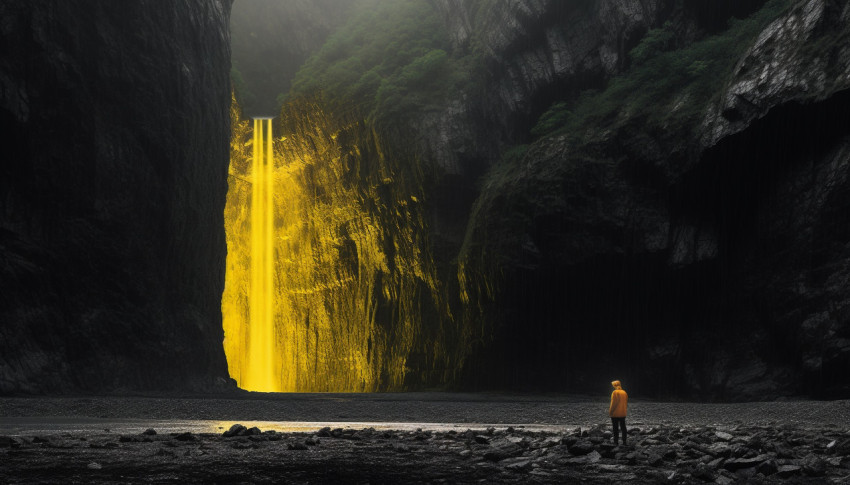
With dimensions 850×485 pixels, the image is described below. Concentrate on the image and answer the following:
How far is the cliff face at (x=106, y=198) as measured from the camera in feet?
84.5

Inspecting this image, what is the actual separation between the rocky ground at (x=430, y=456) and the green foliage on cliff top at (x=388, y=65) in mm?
32269

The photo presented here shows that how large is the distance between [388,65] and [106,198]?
2422cm

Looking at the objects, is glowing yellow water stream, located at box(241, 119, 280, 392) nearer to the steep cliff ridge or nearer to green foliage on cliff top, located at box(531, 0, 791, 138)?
the steep cliff ridge

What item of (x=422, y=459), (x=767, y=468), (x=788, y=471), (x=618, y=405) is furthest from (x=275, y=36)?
(x=788, y=471)

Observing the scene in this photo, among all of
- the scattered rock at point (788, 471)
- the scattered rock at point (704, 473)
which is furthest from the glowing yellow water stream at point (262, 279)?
the scattered rock at point (788, 471)

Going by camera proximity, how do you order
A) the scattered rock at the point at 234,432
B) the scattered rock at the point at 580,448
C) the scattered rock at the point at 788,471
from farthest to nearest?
1. the scattered rock at the point at 234,432
2. the scattered rock at the point at 580,448
3. the scattered rock at the point at 788,471

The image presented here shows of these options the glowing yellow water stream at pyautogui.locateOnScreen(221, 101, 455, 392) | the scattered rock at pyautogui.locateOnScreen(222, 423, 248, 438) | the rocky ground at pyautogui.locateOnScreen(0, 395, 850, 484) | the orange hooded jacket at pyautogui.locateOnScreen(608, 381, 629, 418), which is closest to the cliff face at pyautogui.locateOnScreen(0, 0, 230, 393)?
the glowing yellow water stream at pyautogui.locateOnScreen(221, 101, 455, 392)

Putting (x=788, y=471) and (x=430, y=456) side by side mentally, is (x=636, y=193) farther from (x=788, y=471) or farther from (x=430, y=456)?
(x=788, y=471)

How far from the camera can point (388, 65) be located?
158 feet

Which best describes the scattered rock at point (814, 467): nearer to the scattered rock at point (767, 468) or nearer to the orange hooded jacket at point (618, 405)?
the scattered rock at point (767, 468)

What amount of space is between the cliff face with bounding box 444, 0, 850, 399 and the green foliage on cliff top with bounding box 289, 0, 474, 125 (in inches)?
354

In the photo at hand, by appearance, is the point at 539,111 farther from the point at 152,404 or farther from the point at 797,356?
the point at 152,404

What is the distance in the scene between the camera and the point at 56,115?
27.5 metres

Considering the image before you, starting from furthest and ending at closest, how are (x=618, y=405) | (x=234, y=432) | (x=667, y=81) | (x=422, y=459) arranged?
(x=667, y=81), (x=234, y=432), (x=618, y=405), (x=422, y=459)
